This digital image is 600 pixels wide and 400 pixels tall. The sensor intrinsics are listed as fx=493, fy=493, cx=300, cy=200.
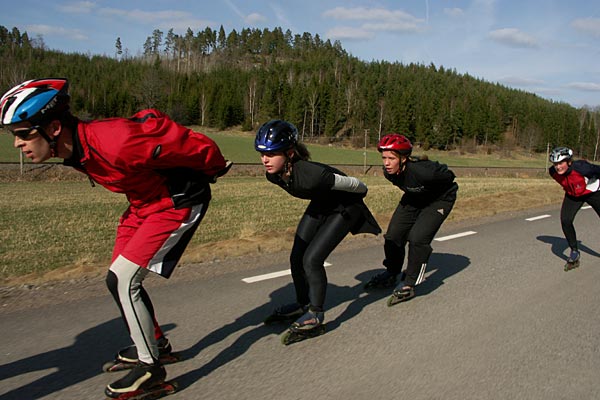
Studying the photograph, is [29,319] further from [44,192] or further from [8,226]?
[44,192]

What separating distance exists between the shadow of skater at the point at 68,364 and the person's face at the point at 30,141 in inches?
60.5

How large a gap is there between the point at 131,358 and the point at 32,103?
75.9 inches

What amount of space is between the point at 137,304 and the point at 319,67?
13207 centimetres

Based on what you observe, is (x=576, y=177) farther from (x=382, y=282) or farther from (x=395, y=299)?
(x=395, y=299)

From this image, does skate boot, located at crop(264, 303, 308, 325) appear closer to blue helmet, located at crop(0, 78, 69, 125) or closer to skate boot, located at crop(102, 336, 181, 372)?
skate boot, located at crop(102, 336, 181, 372)

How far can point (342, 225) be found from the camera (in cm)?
449

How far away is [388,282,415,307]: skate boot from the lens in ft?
17.3

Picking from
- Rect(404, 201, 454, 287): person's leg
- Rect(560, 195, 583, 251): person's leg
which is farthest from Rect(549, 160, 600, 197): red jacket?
Rect(404, 201, 454, 287): person's leg

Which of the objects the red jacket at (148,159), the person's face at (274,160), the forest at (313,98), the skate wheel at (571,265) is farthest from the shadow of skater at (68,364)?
the forest at (313,98)

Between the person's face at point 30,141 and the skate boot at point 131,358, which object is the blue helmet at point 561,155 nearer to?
the skate boot at point 131,358

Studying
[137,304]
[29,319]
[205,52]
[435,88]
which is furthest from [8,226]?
[205,52]

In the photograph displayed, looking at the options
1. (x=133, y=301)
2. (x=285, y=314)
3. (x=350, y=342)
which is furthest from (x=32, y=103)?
(x=350, y=342)

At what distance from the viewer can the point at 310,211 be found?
4.71 metres

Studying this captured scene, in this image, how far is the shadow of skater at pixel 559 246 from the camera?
8078mm
